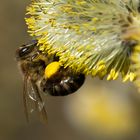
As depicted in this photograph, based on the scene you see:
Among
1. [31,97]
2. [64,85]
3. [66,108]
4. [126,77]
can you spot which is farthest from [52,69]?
[66,108]

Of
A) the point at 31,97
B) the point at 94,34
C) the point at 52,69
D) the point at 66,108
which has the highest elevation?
the point at 94,34

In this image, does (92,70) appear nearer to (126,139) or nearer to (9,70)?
(126,139)

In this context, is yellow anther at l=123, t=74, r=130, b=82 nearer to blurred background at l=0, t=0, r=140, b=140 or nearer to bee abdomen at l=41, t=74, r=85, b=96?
bee abdomen at l=41, t=74, r=85, b=96

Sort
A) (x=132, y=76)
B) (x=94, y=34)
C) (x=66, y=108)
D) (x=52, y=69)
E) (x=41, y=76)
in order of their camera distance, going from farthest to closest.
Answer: (x=66, y=108) < (x=41, y=76) < (x=52, y=69) < (x=94, y=34) < (x=132, y=76)

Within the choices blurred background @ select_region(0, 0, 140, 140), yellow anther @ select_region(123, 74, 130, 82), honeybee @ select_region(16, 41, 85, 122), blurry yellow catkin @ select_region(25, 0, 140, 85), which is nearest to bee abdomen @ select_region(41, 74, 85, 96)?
honeybee @ select_region(16, 41, 85, 122)

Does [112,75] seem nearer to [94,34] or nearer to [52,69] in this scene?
[94,34]

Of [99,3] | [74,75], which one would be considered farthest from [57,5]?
[74,75]
